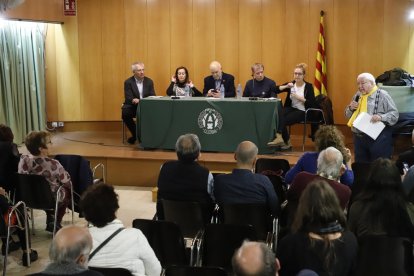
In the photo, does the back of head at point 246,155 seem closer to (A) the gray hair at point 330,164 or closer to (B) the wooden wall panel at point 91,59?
(A) the gray hair at point 330,164

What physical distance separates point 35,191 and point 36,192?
13 mm

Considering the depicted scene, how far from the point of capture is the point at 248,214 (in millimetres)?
4348

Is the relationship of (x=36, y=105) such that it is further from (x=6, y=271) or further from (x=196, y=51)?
(x=6, y=271)

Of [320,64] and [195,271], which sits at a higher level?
[320,64]

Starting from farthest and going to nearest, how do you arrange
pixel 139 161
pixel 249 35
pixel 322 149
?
pixel 249 35 < pixel 139 161 < pixel 322 149

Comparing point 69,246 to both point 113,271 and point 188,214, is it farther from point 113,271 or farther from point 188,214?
point 188,214

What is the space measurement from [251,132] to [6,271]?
4.02m

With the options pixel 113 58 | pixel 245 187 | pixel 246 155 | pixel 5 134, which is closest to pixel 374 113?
pixel 246 155

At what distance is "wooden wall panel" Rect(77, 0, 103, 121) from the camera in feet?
35.7

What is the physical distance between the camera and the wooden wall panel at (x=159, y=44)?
10.7 meters

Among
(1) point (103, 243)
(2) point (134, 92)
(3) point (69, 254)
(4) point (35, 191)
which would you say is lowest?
(4) point (35, 191)

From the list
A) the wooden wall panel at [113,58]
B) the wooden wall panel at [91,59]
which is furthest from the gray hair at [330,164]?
the wooden wall panel at [91,59]

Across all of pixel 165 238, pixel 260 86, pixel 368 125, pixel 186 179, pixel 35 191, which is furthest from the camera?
pixel 260 86

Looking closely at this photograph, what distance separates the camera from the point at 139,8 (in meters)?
10.8
